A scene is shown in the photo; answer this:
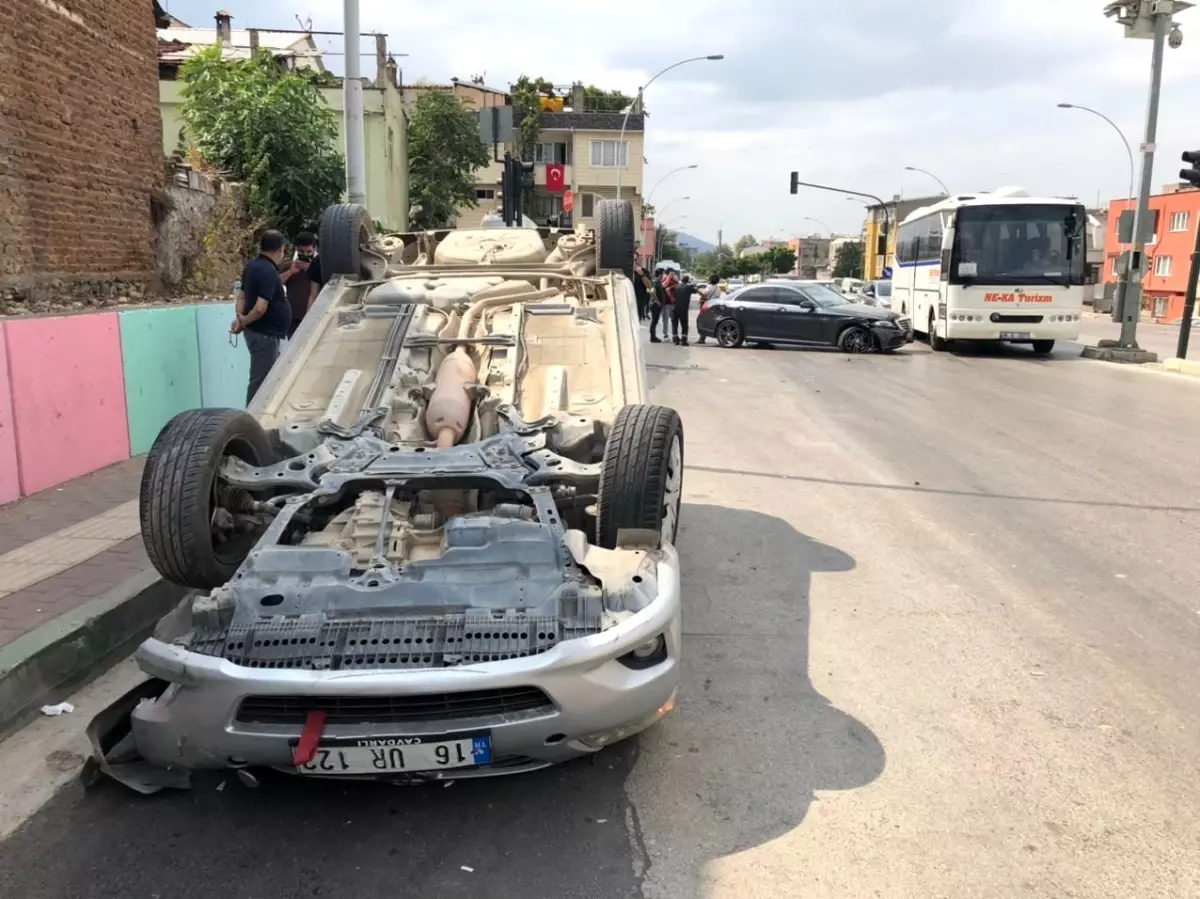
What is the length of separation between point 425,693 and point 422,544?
3.39ft

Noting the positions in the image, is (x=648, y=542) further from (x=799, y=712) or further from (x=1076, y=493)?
(x=1076, y=493)

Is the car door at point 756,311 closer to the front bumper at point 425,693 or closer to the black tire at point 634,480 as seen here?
the black tire at point 634,480

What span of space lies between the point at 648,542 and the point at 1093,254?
19483mm

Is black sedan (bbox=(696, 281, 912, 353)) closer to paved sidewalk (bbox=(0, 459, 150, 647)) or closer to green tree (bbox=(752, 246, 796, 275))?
paved sidewalk (bbox=(0, 459, 150, 647))

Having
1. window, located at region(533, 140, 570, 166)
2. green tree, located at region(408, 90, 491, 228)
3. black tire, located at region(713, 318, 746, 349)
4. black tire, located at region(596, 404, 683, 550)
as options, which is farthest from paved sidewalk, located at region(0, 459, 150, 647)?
window, located at region(533, 140, 570, 166)

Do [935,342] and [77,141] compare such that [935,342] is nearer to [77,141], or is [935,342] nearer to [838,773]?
[77,141]

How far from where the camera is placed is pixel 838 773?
11.5ft

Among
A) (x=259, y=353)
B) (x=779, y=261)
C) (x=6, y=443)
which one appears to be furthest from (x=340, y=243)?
(x=779, y=261)

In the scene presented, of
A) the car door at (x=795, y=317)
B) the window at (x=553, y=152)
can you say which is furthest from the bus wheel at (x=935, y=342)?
the window at (x=553, y=152)

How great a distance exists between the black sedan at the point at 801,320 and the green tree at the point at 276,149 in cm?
867

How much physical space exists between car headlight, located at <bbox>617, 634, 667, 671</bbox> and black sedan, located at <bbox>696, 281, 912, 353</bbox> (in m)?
18.1

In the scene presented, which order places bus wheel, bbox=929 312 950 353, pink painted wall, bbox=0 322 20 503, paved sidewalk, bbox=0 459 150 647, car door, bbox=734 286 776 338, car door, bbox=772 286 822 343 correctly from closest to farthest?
paved sidewalk, bbox=0 459 150 647 → pink painted wall, bbox=0 322 20 503 → car door, bbox=772 286 822 343 → car door, bbox=734 286 776 338 → bus wheel, bbox=929 312 950 353

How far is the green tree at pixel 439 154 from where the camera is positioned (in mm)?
38469

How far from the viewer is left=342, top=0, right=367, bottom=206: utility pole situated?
11.8 m
